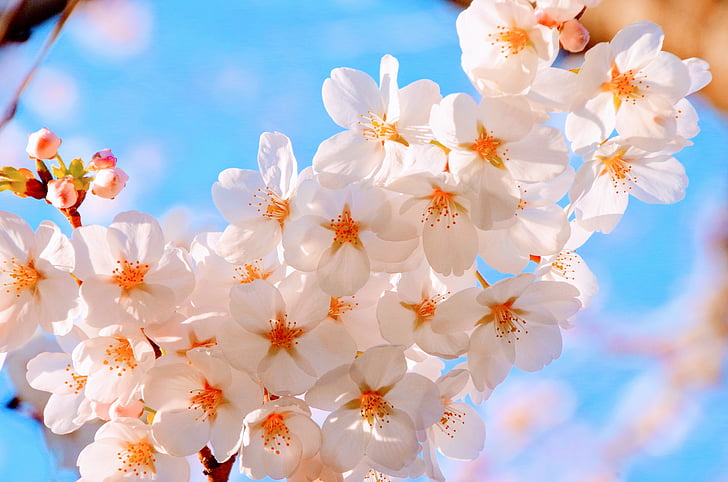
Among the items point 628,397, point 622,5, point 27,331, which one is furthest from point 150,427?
point 628,397

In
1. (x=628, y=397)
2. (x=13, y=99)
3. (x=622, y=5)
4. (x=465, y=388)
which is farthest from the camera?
(x=628, y=397)

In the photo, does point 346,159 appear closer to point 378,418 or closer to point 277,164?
point 277,164

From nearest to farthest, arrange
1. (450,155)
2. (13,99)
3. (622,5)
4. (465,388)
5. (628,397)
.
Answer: (450,155) < (465,388) < (622,5) < (13,99) < (628,397)

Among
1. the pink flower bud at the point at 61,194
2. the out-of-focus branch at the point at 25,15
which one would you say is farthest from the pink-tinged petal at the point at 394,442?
the out-of-focus branch at the point at 25,15

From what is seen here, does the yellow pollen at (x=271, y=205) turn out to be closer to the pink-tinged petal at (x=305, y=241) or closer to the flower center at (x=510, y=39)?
the pink-tinged petal at (x=305, y=241)

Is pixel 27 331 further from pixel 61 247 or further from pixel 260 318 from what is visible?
pixel 260 318

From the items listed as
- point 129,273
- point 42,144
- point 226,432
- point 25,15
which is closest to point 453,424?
point 226,432
